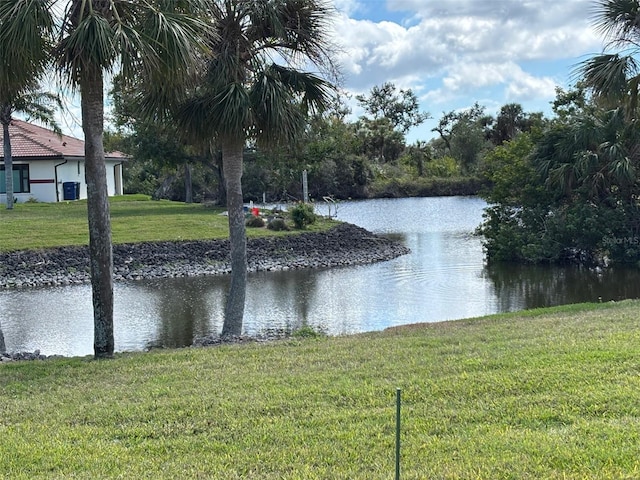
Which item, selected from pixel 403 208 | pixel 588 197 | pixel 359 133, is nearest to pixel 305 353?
pixel 588 197

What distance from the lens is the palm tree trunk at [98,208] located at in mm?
9883

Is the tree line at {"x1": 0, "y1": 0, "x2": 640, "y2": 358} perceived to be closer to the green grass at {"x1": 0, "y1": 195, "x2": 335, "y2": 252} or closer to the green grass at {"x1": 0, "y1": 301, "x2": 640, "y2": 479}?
the green grass at {"x1": 0, "y1": 301, "x2": 640, "y2": 479}

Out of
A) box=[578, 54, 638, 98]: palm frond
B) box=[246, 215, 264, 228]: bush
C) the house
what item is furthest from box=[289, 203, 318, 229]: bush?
box=[578, 54, 638, 98]: palm frond

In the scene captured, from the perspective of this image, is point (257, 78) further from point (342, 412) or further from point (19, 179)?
point (19, 179)

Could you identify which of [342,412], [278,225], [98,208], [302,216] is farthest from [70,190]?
[342,412]

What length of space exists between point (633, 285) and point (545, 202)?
23.2 ft

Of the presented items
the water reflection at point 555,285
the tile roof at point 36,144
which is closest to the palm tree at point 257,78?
the water reflection at point 555,285

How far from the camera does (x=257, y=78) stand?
41.5ft

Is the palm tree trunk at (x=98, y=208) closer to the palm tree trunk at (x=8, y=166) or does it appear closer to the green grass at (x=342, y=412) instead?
the green grass at (x=342, y=412)

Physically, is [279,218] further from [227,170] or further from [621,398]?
[621,398]

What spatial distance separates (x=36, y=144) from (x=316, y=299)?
91.2ft

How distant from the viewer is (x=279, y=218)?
34.4m

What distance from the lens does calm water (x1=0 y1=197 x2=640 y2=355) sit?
52.7 feet

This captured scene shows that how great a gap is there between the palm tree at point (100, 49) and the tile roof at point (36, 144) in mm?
30561
